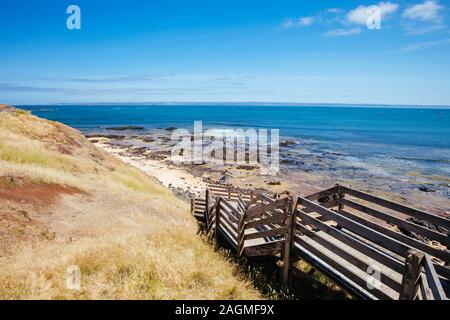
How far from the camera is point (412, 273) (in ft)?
14.7

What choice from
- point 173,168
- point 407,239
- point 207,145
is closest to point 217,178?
point 173,168

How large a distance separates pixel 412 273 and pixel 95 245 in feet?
21.8

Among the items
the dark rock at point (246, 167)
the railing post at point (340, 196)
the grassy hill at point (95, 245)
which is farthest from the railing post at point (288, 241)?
the dark rock at point (246, 167)

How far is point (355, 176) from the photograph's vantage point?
128ft

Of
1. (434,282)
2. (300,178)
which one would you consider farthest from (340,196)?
(300,178)

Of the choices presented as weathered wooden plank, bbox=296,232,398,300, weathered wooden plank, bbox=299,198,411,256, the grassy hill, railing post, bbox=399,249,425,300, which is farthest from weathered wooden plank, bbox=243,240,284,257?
railing post, bbox=399,249,425,300

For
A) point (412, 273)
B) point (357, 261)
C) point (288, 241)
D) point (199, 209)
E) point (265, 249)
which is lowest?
point (199, 209)

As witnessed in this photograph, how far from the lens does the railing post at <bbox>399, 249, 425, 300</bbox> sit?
4406mm

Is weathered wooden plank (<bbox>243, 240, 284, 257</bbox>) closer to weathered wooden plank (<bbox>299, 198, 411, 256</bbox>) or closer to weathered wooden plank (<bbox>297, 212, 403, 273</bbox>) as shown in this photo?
weathered wooden plank (<bbox>297, 212, 403, 273</bbox>)

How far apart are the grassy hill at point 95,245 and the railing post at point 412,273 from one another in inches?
111

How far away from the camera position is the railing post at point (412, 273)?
4.41 metres

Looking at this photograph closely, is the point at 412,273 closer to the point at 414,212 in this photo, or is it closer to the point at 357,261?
the point at 357,261

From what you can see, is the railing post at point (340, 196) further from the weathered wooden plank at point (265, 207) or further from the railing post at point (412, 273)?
the railing post at point (412, 273)
